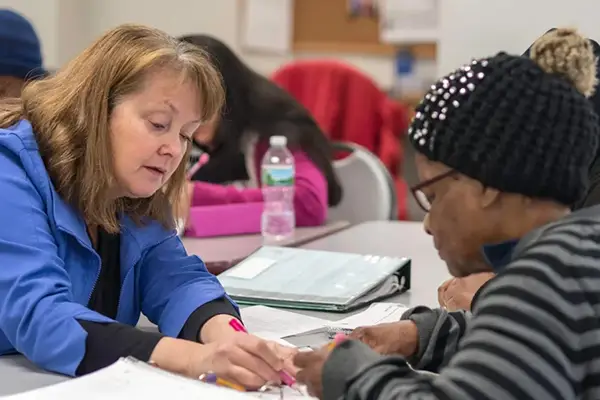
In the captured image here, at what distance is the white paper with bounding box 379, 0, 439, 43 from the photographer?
15.7 ft

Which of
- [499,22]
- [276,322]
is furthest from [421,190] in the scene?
[499,22]

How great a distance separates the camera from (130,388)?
102 cm

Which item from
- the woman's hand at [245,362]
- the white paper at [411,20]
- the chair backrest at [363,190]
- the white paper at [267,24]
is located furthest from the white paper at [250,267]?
the white paper at [267,24]

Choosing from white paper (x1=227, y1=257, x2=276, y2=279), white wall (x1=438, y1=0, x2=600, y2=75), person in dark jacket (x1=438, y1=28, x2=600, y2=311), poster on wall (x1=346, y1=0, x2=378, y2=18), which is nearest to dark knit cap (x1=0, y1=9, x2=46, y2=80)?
white paper (x1=227, y1=257, x2=276, y2=279)

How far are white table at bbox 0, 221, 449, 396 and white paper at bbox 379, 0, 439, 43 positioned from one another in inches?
88.9

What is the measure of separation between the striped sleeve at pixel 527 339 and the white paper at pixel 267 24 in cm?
437

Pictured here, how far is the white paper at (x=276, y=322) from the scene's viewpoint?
1.42 meters

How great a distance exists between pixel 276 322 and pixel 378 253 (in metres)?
0.80

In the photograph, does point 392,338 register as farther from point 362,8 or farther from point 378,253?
point 362,8

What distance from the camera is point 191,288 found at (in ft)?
4.73

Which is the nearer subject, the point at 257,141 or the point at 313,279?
the point at 313,279

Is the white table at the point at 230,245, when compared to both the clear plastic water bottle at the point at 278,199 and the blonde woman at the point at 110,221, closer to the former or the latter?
the clear plastic water bottle at the point at 278,199

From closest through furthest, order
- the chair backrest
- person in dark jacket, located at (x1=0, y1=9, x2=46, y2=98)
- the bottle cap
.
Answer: person in dark jacket, located at (x1=0, y1=9, x2=46, y2=98) → the bottle cap → the chair backrest

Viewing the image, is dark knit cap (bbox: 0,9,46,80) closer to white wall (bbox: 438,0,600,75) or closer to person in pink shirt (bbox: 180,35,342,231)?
person in pink shirt (bbox: 180,35,342,231)
